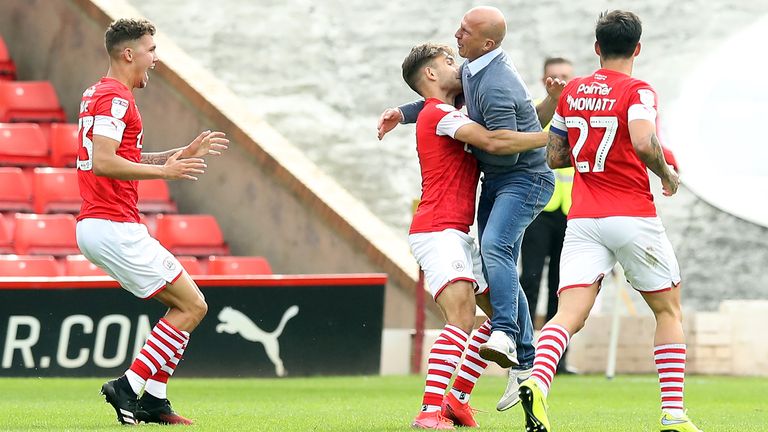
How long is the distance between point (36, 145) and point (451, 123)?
893 cm

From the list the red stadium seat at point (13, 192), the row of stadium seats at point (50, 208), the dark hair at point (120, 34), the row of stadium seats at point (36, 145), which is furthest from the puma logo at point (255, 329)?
the dark hair at point (120, 34)

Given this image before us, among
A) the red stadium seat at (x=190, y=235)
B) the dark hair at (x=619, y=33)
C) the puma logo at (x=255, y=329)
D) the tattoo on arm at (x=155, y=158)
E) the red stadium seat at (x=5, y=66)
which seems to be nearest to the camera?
the dark hair at (x=619, y=33)

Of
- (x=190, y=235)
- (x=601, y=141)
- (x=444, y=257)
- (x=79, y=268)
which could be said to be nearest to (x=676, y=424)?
(x=601, y=141)

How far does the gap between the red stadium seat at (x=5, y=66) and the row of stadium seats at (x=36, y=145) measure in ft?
4.21

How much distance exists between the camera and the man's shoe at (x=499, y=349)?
22.9 feet

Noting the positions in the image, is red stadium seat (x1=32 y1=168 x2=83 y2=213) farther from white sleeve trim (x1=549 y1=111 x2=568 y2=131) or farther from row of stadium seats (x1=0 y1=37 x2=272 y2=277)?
white sleeve trim (x1=549 y1=111 x2=568 y2=131)

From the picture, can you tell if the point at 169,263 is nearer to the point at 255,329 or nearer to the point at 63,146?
the point at 255,329

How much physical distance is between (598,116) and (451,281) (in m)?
1.13

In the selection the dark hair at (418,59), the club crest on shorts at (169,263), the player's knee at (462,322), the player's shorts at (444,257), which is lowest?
the player's knee at (462,322)

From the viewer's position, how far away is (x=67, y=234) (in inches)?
553

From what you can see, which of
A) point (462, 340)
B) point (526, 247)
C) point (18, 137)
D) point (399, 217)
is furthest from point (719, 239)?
point (462, 340)

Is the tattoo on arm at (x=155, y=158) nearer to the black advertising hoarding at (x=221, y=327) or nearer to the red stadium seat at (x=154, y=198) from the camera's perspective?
the black advertising hoarding at (x=221, y=327)

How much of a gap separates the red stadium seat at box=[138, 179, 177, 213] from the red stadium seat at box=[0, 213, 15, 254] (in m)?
1.38

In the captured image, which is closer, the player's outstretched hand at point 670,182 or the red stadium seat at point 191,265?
the player's outstretched hand at point 670,182
